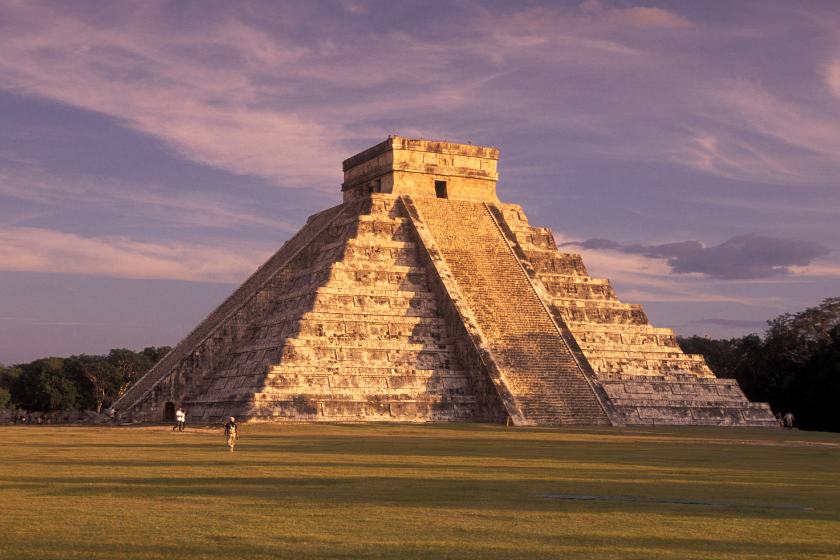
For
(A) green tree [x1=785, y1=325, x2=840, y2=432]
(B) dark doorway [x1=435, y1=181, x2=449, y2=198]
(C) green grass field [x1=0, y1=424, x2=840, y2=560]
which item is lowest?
(C) green grass field [x1=0, y1=424, x2=840, y2=560]

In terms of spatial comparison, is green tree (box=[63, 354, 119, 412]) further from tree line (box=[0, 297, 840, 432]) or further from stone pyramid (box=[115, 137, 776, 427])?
stone pyramid (box=[115, 137, 776, 427])

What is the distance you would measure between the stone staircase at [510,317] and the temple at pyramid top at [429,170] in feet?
3.16

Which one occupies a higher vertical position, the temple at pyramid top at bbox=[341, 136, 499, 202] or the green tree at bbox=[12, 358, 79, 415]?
the temple at pyramid top at bbox=[341, 136, 499, 202]

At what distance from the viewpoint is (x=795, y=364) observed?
56.7 m


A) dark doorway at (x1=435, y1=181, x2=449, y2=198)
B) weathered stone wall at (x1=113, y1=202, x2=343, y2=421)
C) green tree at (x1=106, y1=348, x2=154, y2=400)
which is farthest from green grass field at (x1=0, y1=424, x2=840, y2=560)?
green tree at (x1=106, y1=348, x2=154, y2=400)

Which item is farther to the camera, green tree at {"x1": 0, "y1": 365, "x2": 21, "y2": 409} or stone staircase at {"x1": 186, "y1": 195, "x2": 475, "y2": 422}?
green tree at {"x1": 0, "y1": 365, "x2": 21, "y2": 409}

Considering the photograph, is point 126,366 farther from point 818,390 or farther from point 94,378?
point 818,390

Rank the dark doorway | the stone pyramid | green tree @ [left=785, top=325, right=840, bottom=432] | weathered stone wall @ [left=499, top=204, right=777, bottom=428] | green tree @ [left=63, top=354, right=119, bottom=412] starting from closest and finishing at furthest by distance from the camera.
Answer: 1. the stone pyramid
2. weathered stone wall @ [left=499, top=204, right=777, bottom=428]
3. the dark doorway
4. green tree @ [left=785, top=325, right=840, bottom=432]
5. green tree @ [left=63, top=354, right=119, bottom=412]

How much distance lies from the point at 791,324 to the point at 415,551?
177ft

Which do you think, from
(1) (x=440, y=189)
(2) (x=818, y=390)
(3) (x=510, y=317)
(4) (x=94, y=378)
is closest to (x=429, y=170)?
(1) (x=440, y=189)

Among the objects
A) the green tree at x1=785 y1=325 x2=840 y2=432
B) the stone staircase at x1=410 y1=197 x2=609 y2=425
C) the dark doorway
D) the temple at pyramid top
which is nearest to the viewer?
the stone staircase at x1=410 y1=197 x2=609 y2=425

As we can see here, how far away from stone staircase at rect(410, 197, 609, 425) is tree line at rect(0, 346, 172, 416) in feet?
117

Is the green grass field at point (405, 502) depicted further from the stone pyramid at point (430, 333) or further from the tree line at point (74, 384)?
the tree line at point (74, 384)

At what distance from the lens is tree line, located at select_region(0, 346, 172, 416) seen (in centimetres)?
6875
